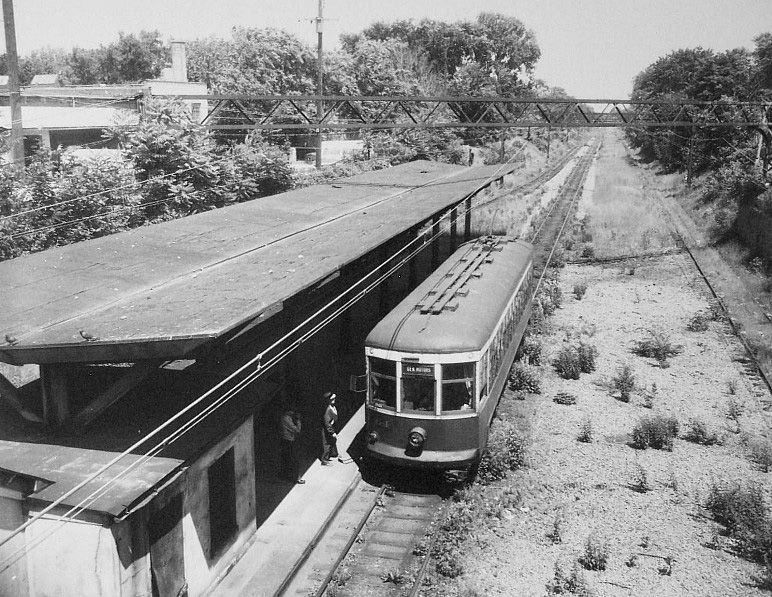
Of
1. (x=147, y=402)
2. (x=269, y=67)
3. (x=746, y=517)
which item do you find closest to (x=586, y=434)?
(x=746, y=517)

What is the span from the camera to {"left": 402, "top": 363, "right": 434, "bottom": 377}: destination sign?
10.7 metres

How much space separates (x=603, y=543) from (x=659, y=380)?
7.94m

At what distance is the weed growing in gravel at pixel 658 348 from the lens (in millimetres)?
18344

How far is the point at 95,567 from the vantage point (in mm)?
7203

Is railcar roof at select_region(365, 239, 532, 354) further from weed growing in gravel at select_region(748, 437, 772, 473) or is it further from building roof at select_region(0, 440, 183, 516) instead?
weed growing in gravel at select_region(748, 437, 772, 473)

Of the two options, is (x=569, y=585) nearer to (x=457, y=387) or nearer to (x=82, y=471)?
(x=457, y=387)

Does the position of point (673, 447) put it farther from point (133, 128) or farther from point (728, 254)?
point (728, 254)

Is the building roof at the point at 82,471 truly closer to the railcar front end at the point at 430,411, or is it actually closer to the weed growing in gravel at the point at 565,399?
the railcar front end at the point at 430,411

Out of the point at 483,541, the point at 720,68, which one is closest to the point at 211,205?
the point at 483,541

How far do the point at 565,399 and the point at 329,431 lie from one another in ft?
19.3

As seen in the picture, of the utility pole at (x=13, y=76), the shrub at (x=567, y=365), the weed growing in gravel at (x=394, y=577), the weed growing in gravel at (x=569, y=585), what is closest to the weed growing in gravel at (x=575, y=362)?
the shrub at (x=567, y=365)

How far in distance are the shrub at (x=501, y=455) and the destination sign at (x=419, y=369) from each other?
203 centimetres

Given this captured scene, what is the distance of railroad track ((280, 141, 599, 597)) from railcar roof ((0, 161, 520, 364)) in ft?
11.4

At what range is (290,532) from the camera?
1028 centimetres
